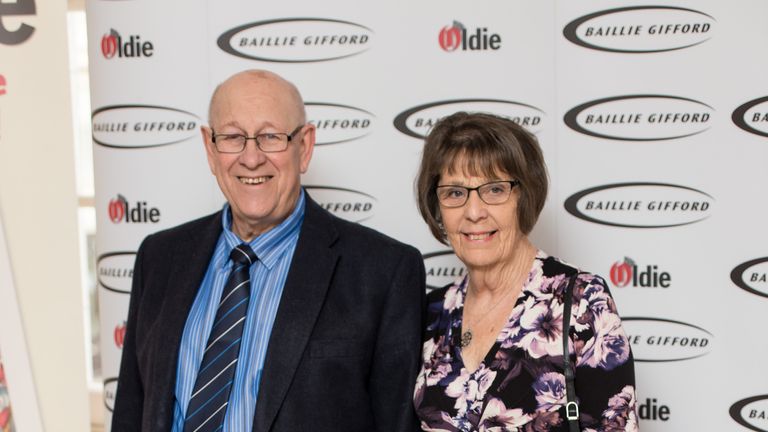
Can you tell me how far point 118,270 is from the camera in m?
3.13

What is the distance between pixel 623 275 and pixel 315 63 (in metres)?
1.33

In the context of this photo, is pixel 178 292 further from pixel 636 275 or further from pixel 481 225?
pixel 636 275

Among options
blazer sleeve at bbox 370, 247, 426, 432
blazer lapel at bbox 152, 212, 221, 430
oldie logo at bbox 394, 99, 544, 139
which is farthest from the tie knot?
oldie logo at bbox 394, 99, 544, 139

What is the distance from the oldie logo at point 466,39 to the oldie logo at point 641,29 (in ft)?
0.82

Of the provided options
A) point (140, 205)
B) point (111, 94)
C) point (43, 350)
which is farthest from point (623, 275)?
point (43, 350)

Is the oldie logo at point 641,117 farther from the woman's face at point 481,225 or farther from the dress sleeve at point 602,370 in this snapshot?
the dress sleeve at point 602,370

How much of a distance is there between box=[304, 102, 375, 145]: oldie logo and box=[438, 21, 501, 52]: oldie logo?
1.23 ft

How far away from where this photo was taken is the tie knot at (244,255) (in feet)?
6.73

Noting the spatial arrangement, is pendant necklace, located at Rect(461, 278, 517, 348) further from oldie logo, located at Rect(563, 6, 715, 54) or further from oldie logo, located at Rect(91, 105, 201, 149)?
oldie logo, located at Rect(91, 105, 201, 149)

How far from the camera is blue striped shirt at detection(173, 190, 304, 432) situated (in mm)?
1926

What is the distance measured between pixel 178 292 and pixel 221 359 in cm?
25

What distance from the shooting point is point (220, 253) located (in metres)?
2.15

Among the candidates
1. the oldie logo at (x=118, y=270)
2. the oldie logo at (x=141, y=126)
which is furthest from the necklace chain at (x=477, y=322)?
the oldie logo at (x=118, y=270)

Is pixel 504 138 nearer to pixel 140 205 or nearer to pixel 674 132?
pixel 674 132
